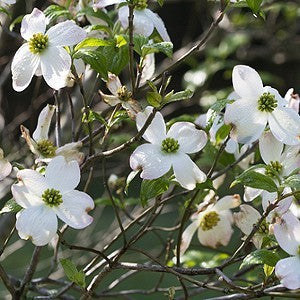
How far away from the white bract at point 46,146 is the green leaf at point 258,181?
0.64 ft

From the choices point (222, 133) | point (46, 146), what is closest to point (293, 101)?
point (222, 133)

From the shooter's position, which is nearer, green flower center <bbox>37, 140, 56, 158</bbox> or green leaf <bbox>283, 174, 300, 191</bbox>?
green leaf <bbox>283, 174, 300, 191</bbox>

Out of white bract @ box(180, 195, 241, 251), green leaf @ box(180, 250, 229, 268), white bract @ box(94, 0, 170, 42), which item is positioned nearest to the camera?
white bract @ box(94, 0, 170, 42)

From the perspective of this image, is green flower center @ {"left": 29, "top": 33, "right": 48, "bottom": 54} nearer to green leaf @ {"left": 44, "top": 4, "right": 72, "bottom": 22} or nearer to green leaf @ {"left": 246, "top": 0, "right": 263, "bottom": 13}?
green leaf @ {"left": 44, "top": 4, "right": 72, "bottom": 22}

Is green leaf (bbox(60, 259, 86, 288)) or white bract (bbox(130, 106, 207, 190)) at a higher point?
white bract (bbox(130, 106, 207, 190))

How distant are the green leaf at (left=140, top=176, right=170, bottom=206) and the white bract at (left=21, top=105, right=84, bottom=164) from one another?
85 mm

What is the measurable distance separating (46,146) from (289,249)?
1.10ft

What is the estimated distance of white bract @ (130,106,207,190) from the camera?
82cm

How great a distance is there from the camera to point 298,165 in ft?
2.95

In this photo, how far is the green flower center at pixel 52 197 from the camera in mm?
766

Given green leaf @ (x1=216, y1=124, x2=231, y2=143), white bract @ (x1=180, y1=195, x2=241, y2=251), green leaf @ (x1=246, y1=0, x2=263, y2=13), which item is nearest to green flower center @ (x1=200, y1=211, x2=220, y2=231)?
white bract @ (x1=180, y1=195, x2=241, y2=251)

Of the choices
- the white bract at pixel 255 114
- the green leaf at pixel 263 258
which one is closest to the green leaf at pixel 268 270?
the green leaf at pixel 263 258

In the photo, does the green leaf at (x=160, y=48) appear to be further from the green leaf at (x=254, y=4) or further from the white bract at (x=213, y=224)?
the white bract at (x=213, y=224)

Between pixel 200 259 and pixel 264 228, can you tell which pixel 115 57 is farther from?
pixel 200 259
